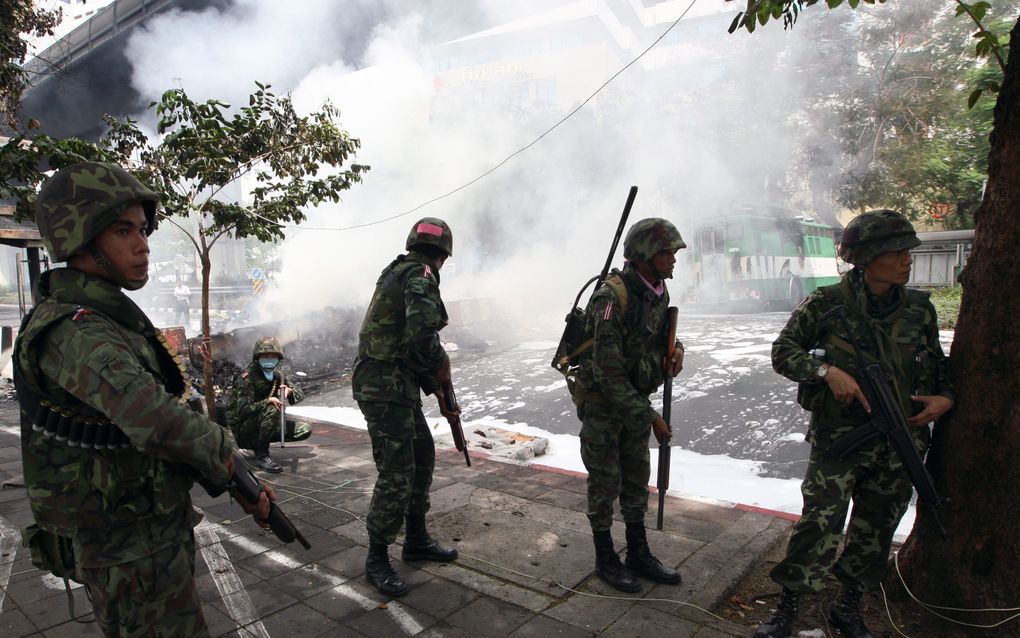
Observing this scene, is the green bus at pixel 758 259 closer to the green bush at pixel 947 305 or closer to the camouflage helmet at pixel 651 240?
the green bush at pixel 947 305

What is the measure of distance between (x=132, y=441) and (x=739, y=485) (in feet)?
13.6

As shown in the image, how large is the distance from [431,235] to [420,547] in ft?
5.57

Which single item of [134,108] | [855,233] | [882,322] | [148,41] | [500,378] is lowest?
[500,378]

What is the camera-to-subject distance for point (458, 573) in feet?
10.5

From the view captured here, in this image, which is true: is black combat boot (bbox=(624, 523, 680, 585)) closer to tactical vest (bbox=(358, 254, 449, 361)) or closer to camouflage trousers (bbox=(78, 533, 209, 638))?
tactical vest (bbox=(358, 254, 449, 361))

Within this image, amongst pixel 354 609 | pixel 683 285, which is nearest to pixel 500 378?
pixel 354 609

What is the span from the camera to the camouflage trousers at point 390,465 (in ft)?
10.0

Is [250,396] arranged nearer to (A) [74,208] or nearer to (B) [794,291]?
(A) [74,208]

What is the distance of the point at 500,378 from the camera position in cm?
931

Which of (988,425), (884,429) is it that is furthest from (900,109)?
(884,429)

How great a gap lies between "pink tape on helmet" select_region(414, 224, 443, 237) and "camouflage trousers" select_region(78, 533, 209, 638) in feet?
6.42

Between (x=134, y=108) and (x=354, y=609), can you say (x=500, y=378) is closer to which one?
(x=354, y=609)

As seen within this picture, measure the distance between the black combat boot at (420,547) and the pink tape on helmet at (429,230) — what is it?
5.07ft

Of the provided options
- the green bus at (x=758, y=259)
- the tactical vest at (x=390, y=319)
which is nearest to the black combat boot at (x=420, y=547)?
the tactical vest at (x=390, y=319)
